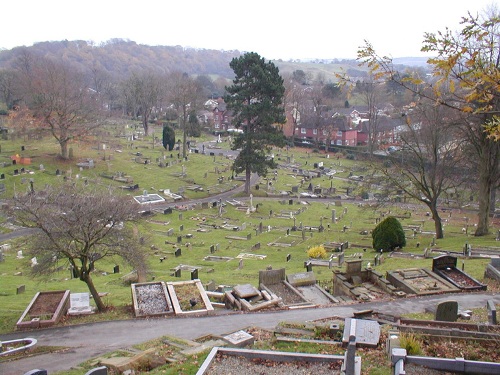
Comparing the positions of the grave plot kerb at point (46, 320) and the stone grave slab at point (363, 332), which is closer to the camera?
the stone grave slab at point (363, 332)

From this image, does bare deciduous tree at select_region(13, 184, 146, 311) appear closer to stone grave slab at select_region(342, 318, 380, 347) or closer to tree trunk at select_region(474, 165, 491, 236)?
stone grave slab at select_region(342, 318, 380, 347)

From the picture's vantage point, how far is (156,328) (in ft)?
48.1

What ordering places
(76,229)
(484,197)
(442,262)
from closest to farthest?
1. (76,229)
2. (442,262)
3. (484,197)

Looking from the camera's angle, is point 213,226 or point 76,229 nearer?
point 76,229

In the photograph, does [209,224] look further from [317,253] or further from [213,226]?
[317,253]

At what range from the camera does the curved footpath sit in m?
12.6

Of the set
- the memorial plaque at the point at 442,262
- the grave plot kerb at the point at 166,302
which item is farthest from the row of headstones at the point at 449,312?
the grave plot kerb at the point at 166,302

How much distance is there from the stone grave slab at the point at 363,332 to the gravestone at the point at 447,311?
252cm

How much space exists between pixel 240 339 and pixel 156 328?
3.65m

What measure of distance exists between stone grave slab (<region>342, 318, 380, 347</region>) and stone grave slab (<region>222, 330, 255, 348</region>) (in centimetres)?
235

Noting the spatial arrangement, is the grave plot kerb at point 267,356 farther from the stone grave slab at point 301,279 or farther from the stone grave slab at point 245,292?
the stone grave slab at point 301,279

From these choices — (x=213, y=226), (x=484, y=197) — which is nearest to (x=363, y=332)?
(x=484, y=197)

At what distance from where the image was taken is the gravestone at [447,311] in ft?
43.3

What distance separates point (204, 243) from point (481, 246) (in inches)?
632
